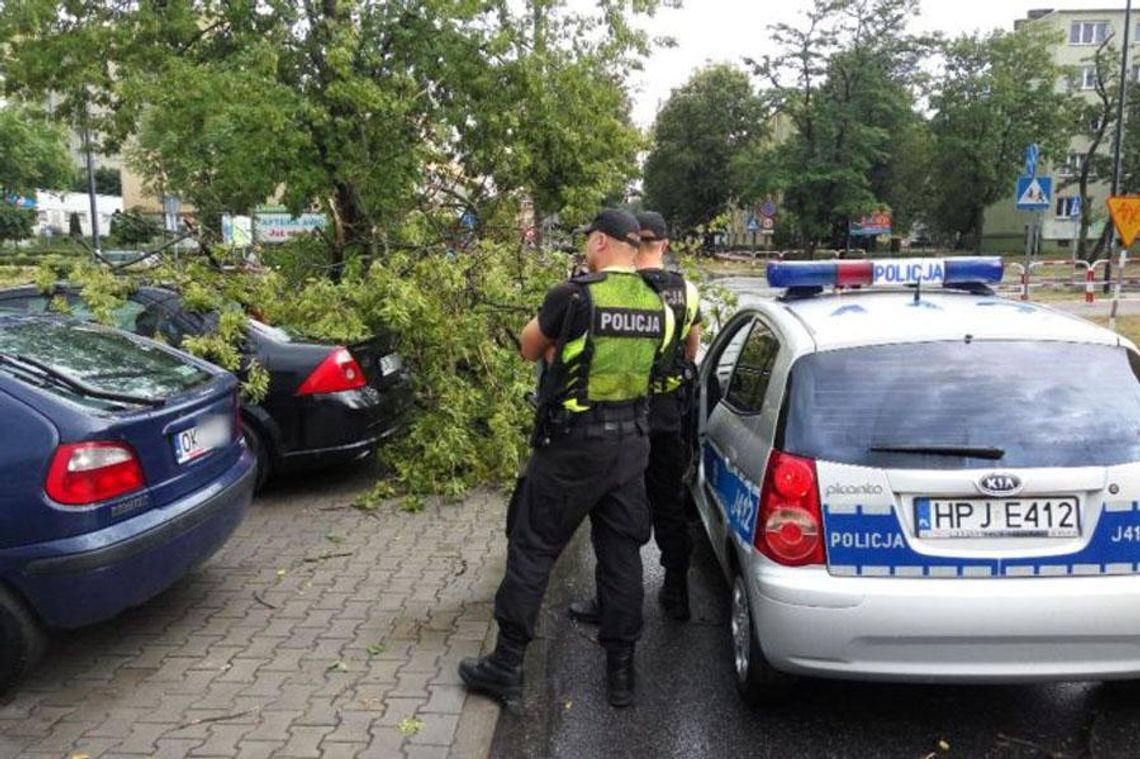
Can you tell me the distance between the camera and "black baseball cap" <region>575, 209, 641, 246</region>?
330cm

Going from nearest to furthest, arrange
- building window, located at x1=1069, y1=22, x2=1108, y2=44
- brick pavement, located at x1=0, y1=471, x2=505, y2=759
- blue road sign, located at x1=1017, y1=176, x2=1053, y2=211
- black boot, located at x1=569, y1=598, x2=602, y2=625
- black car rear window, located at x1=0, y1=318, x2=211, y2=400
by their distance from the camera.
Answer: brick pavement, located at x1=0, y1=471, x2=505, y2=759
black car rear window, located at x1=0, y1=318, x2=211, y2=400
black boot, located at x1=569, y1=598, x2=602, y2=625
blue road sign, located at x1=1017, y1=176, x2=1053, y2=211
building window, located at x1=1069, y1=22, x2=1108, y2=44

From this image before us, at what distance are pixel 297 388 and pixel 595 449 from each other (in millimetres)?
3143

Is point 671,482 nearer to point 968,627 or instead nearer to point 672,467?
point 672,467

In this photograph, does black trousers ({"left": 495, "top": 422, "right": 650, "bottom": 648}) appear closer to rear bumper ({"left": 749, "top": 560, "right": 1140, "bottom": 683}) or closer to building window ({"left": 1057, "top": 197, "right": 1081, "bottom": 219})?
rear bumper ({"left": 749, "top": 560, "right": 1140, "bottom": 683})

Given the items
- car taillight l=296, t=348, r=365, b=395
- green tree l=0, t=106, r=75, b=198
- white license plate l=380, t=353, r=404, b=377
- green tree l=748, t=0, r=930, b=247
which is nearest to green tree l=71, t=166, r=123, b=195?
green tree l=0, t=106, r=75, b=198

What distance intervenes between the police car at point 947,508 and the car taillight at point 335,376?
331 centimetres

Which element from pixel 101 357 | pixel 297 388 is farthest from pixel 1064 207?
pixel 101 357

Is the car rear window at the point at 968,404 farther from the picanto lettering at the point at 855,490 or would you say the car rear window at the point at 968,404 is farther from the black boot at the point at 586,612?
the black boot at the point at 586,612

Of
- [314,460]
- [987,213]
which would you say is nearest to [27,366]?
[314,460]

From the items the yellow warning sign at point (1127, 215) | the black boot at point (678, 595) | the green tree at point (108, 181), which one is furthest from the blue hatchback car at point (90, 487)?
the green tree at point (108, 181)

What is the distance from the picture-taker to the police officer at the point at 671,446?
396 centimetres

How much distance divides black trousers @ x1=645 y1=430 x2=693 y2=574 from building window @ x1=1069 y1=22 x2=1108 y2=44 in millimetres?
67425

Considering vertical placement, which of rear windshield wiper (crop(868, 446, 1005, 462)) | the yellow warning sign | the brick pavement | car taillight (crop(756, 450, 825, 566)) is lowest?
the brick pavement

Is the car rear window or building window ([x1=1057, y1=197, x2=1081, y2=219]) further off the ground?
building window ([x1=1057, y1=197, x2=1081, y2=219])
